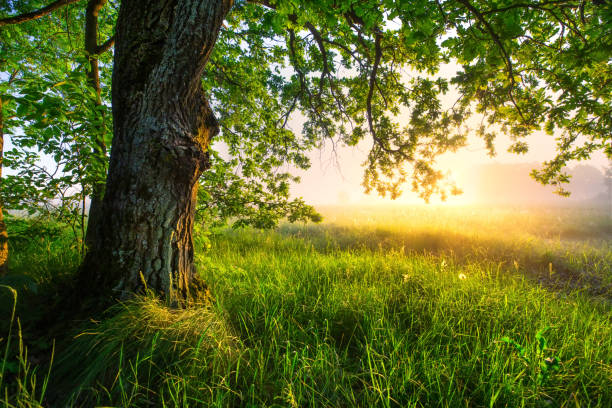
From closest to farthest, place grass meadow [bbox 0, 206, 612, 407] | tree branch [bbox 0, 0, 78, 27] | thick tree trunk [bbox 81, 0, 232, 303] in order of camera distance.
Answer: grass meadow [bbox 0, 206, 612, 407], thick tree trunk [bbox 81, 0, 232, 303], tree branch [bbox 0, 0, 78, 27]

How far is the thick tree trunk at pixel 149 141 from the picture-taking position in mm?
1809

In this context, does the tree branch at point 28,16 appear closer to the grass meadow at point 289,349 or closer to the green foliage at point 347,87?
the green foliage at point 347,87

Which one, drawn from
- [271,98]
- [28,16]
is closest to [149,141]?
[28,16]

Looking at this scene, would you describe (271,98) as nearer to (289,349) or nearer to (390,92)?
(390,92)

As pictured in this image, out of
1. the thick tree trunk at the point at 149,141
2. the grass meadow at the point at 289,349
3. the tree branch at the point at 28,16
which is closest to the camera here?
the grass meadow at the point at 289,349

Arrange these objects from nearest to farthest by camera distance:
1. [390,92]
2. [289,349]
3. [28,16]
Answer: [289,349]
[28,16]
[390,92]

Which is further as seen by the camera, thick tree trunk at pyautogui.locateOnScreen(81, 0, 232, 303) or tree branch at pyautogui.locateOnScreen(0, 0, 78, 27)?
tree branch at pyautogui.locateOnScreen(0, 0, 78, 27)

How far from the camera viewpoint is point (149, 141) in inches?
71.0

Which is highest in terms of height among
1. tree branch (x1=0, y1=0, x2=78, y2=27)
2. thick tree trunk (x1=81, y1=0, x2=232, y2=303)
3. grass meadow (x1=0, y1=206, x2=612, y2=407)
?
tree branch (x1=0, y1=0, x2=78, y2=27)

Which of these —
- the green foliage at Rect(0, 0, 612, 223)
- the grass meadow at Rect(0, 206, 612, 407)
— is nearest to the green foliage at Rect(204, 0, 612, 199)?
the green foliage at Rect(0, 0, 612, 223)

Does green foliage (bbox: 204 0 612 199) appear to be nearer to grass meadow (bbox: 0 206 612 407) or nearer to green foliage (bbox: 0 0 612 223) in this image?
green foliage (bbox: 0 0 612 223)

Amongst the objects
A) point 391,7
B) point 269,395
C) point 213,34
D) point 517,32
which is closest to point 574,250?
point 517,32

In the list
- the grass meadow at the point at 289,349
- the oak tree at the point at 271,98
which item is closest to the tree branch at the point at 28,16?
the oak tree at the point at 271,98

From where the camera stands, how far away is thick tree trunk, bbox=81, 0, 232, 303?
1809 mm
